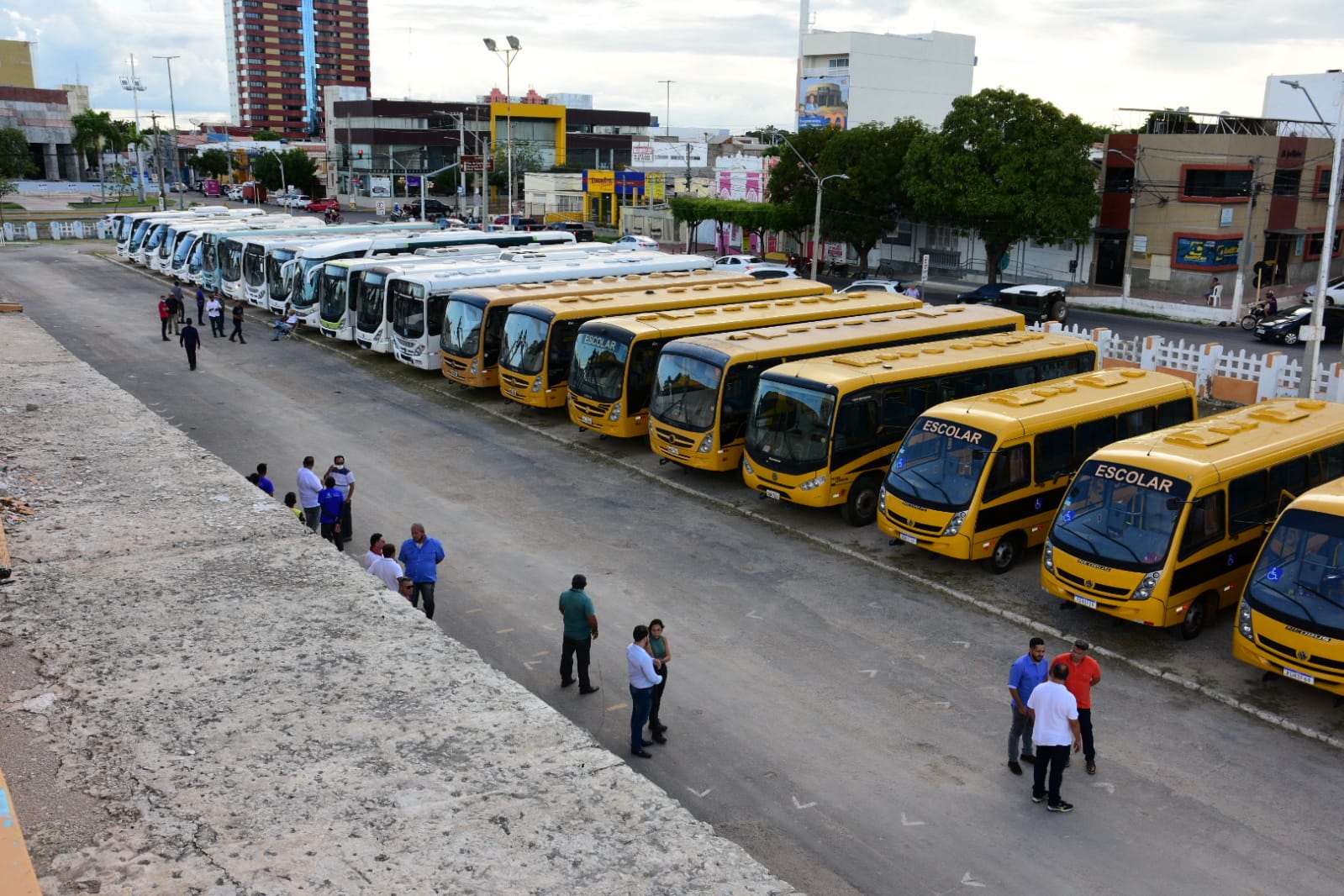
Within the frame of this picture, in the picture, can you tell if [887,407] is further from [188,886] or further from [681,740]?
[188,886]

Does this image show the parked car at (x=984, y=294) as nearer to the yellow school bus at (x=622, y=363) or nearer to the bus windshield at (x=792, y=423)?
the yellow school bus at (x=622, y=363)

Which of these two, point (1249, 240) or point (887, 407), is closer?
point (887, 407)

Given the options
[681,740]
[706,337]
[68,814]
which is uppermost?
[706,337]

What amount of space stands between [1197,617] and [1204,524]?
1.25 metres

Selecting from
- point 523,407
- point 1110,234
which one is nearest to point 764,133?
point 1110,234

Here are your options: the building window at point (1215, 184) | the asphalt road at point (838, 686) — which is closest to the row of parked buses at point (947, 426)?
the asphalt road at point (838, 686)

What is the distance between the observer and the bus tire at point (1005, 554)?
1675 centimetres

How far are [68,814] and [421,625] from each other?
12.9ft

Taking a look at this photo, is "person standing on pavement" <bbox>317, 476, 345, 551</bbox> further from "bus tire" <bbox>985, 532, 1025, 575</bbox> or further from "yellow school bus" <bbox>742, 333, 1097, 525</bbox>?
"bus tire" <bbox>985, 532, 1025, 575</bbox>

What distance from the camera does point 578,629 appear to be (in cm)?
1255

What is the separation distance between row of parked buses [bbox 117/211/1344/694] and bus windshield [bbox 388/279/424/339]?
8 centimetres

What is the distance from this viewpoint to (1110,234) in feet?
175

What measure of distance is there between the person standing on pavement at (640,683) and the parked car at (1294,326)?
33346 mm

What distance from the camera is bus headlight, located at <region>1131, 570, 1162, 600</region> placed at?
45.5 ft
